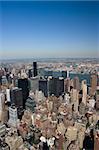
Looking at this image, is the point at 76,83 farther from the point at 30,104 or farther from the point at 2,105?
the point at 2,105

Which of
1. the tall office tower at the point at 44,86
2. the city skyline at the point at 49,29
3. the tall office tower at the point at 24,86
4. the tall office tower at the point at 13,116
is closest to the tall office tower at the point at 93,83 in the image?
the city skyline at the point at 49,29

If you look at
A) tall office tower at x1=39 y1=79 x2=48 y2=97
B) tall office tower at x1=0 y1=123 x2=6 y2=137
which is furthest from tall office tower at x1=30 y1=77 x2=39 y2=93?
tall office tower at x1=0 y1=123 x2=6 y2=137

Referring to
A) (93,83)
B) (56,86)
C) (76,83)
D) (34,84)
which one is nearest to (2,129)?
(34,84)

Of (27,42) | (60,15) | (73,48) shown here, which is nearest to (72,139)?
(73,48)

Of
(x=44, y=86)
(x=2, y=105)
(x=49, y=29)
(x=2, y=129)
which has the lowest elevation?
(x=2, y=129)

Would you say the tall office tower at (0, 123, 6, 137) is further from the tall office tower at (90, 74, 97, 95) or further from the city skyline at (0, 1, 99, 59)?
the tall office tower at (90, 74, 97, 95)

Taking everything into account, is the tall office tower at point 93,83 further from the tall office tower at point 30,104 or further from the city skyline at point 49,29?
the tall office tower at point 30,104
